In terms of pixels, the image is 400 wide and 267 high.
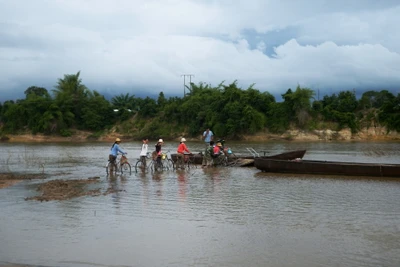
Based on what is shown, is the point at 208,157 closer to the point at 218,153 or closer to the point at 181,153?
the point at 218,153

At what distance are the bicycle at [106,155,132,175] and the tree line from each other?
4032cm

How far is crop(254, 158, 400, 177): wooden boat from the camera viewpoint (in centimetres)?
1731

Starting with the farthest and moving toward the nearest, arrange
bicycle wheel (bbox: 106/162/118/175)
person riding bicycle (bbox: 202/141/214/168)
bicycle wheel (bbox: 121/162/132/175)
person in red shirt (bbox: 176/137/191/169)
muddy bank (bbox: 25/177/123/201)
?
person riding bicycle (bbox: 202/141/214/168)
person in red shirt (bbox: 176/137/191/169)
bicycle wheel (bbox: 121/162/132/175)
bicycle wheel (bbox: 106/162/118/175)
muddy bank (bbox: 25/177/123/201)

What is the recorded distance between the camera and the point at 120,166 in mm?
19484

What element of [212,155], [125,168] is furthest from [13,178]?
[212,155]

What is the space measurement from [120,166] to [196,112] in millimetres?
46996

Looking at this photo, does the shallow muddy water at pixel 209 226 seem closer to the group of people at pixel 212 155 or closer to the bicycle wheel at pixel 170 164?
the bicycle wheel at pixel 170 164

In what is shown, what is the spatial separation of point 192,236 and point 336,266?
2870 millimetres

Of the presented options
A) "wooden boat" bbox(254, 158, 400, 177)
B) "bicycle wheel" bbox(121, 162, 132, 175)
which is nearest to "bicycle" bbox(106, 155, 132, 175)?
"bicycle wheel" bbox(121, 162, 132, 175)

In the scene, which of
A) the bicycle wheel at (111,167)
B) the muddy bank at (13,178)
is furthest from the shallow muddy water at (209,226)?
the bicycle wheel at (111,167)

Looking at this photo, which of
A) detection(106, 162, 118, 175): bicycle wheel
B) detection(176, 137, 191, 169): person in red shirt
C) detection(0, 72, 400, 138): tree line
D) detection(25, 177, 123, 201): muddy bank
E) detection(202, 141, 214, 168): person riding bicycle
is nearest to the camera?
detection(25, 177, 123, 201): muddy bank

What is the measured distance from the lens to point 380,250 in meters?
7.73

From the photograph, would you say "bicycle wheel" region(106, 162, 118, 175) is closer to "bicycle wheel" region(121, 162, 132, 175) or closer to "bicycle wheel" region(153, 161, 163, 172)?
"bicycle wheel" region(121, 162, 132, 175)

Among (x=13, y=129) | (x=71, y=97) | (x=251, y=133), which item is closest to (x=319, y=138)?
(x=251, y=133)
